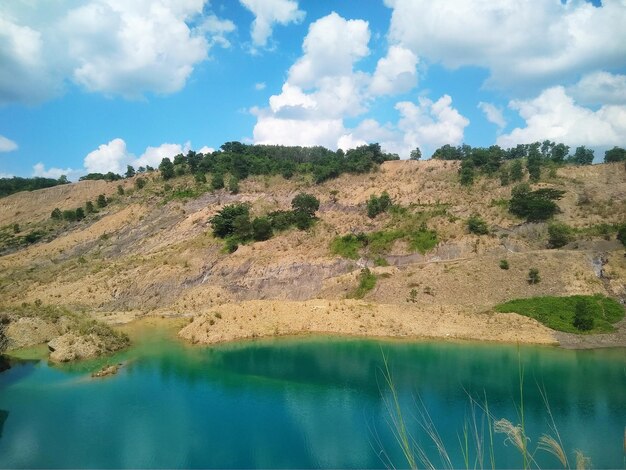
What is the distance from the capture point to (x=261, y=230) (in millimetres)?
54375

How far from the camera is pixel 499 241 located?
47.9m

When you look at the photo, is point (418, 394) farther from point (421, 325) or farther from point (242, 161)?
point (242, 161)

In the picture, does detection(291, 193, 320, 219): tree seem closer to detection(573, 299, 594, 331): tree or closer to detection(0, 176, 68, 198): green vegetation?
detection(573, 299, 594, 331): tree

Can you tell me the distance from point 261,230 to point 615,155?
56870mm

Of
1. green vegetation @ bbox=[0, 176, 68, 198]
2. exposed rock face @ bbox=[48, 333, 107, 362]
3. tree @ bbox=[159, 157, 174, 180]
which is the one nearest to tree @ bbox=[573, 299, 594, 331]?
exposed rock face @ bbox=[48, 333, 107, 362]

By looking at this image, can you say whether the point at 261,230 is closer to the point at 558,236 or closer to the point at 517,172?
the point at 558,236

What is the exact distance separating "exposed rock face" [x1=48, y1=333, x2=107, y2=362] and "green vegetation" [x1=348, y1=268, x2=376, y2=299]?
2248 cm

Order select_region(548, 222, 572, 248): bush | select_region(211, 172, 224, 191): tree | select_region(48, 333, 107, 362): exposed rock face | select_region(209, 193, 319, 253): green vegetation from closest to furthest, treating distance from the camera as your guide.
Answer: select_region(48, 333, 107, 362): exposed rock face, select_region(548, 222, 572, 248): bush, select_region(209, 193, 319, 253): green vegetation, select_region(211, 172, 224, 191): tree

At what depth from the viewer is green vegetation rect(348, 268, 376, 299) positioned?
44344mm

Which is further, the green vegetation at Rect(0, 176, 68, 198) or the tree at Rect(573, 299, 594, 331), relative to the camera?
the green vegetation at Rect(0, 176, 68, 198)

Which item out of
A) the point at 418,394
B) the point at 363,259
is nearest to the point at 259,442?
the point at 418,394

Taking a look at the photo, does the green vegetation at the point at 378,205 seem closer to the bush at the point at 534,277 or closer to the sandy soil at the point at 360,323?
the sandy soil at the point at 360,323

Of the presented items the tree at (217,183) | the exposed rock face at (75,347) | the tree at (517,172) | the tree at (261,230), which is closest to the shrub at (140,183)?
the tree at (217,183)

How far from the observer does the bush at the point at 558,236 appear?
4544cm
